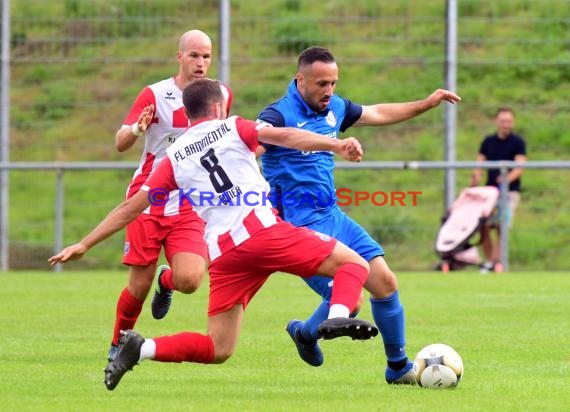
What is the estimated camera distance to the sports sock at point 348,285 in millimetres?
7102

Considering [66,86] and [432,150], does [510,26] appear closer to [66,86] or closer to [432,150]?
[432,150]

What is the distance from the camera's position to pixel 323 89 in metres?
8.01

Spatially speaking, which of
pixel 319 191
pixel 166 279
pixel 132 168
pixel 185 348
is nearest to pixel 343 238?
pixel 319 191

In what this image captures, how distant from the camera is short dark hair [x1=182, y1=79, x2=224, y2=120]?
7.22 meters

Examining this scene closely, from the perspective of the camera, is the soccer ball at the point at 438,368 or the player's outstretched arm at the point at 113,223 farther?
the soccer ball at the point at 438,368

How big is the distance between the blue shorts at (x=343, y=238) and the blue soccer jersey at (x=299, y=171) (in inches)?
2.8

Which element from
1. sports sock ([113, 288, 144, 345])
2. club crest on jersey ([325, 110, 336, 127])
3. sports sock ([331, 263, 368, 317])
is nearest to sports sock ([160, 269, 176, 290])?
sports sock ([113, 288, 144, 345])

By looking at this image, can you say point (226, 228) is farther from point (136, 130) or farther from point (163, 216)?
point (163, 216)

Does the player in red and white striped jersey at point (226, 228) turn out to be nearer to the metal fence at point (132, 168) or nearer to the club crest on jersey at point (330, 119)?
the club crest on jersey at point (330, 119)

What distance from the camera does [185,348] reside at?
7137 mm

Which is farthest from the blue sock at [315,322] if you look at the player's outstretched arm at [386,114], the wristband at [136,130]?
the wristband at [136,130]

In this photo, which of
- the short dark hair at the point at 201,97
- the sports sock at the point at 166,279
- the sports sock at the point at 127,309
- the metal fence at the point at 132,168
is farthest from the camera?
the metal fence at the point at 132,168

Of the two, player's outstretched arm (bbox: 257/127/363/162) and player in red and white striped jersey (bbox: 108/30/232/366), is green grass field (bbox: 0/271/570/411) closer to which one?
player in red and white striped jersey (bbox: 108/30/232/366)

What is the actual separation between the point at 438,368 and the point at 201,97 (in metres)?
2.06
